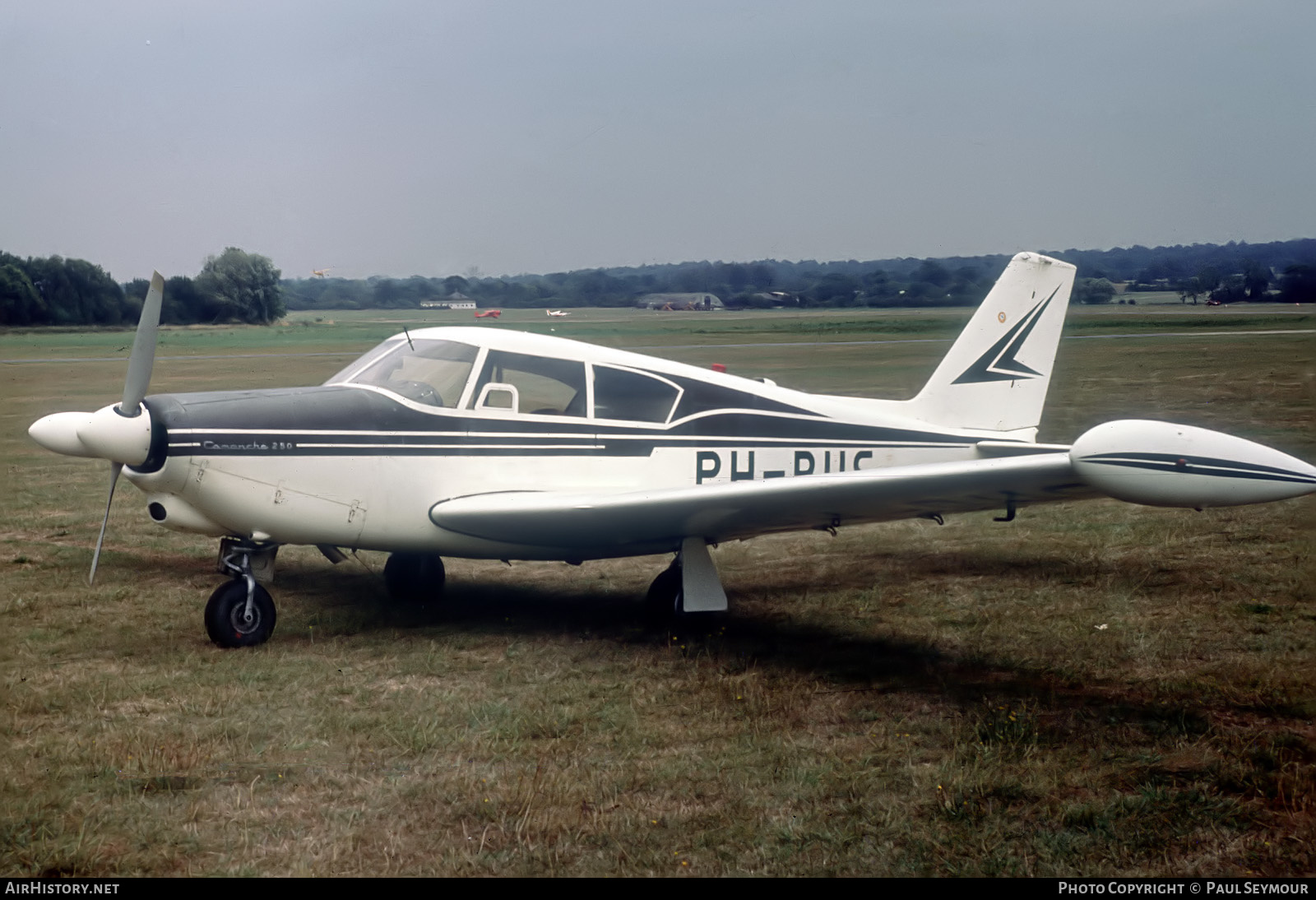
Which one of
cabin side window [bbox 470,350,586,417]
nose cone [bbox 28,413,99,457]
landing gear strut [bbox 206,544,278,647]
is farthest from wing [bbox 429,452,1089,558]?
nose cone [bbox 28,413,99,457]

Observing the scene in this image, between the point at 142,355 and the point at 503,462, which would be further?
the point at 503,462

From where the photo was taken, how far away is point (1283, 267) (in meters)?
6.12

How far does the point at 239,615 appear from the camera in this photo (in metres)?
6.38

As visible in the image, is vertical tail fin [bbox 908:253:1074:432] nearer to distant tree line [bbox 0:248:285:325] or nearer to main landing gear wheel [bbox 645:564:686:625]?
main landing gear wheel [bbox 645:564:686:625]

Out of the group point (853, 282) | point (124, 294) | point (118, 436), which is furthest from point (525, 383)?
point (853, 282)

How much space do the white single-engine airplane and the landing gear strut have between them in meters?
0.01

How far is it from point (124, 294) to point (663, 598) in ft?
14.2

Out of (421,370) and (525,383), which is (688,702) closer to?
(525,383)

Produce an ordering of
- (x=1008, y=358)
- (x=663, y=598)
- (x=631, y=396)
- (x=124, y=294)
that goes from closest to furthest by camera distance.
A: (x=631, y=396)
(x=663, y=598)
(x=124, y=294)
(x=1008, y=358)

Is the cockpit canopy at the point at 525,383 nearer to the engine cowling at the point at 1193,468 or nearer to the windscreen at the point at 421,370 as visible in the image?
the windscreen at the point at 421,370

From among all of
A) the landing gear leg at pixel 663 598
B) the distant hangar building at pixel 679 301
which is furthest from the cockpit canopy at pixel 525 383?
the distant hangar building at pixel 679 301
